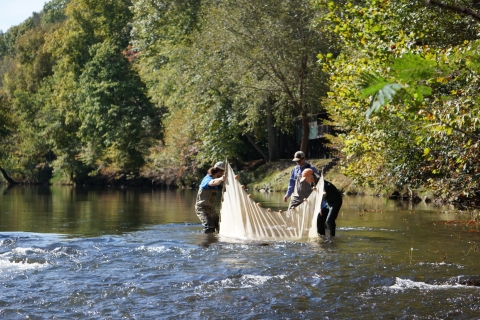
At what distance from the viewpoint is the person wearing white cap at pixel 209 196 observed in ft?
55.9

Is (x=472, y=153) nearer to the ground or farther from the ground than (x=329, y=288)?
farther from the ground

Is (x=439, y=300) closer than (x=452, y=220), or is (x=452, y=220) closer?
(x=439, y=300)

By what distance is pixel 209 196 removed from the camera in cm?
1717

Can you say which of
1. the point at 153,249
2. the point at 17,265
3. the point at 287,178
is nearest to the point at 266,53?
the point at 287,178

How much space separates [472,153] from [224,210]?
5668 mm

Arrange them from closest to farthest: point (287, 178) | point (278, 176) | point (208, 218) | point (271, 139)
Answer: point (208, 218) → point (287, 178) → point (278, 176) → point (271, 139)

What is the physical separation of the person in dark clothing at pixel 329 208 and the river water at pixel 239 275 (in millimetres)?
444

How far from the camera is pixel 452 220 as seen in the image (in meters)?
21.5

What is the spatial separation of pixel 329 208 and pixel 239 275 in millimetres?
5733

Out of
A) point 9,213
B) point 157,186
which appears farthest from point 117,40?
point 9,213

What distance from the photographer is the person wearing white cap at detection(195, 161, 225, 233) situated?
17047mm

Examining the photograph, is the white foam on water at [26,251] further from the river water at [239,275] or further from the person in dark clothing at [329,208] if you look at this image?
the person in dark clothing at [329,208]

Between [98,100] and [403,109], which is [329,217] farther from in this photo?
[98,100]

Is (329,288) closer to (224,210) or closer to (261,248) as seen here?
(261,248)
